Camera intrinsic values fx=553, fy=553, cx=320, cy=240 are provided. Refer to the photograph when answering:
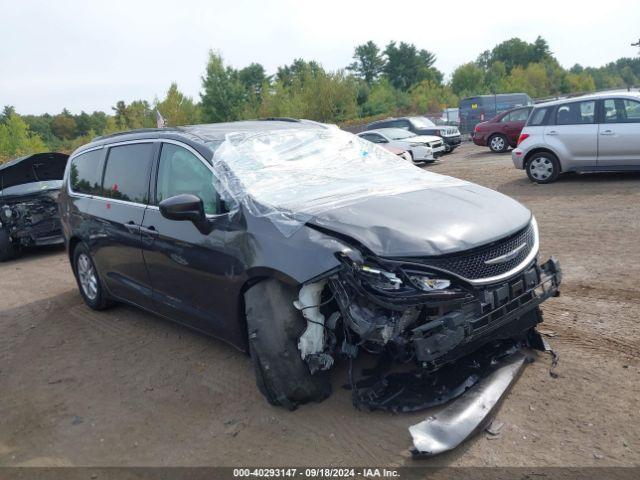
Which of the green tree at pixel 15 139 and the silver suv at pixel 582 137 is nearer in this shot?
the silver suv at pixel 582 137

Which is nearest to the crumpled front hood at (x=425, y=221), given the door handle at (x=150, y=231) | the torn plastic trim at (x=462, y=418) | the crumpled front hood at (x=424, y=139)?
the torn plastic trim at (x=462, y=418)

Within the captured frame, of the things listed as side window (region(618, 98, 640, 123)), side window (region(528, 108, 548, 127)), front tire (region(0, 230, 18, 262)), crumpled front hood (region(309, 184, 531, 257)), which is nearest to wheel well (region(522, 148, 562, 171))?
side window (region(528, 108, 548, 127))

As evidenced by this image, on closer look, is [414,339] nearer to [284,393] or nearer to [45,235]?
[284,393]

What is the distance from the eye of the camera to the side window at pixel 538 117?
11.2m

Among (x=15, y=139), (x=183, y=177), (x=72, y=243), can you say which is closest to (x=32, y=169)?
(x=72, y=243)

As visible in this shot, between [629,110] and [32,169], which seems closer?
[32,169]

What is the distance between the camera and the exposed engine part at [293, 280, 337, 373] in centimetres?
335

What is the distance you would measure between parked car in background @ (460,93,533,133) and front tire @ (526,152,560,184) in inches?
661

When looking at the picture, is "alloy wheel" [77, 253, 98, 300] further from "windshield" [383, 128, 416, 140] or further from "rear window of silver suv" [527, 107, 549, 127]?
"windshield" [383, 128, 416, 140]

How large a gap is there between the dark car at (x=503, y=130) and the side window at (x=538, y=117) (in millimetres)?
6994

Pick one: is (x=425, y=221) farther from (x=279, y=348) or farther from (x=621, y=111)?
(x=621, y=111)

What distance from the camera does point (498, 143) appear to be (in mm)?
19000

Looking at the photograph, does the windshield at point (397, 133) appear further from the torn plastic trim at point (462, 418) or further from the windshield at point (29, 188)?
the torn plastic trim at point (462, 418)

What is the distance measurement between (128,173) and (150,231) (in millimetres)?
803
